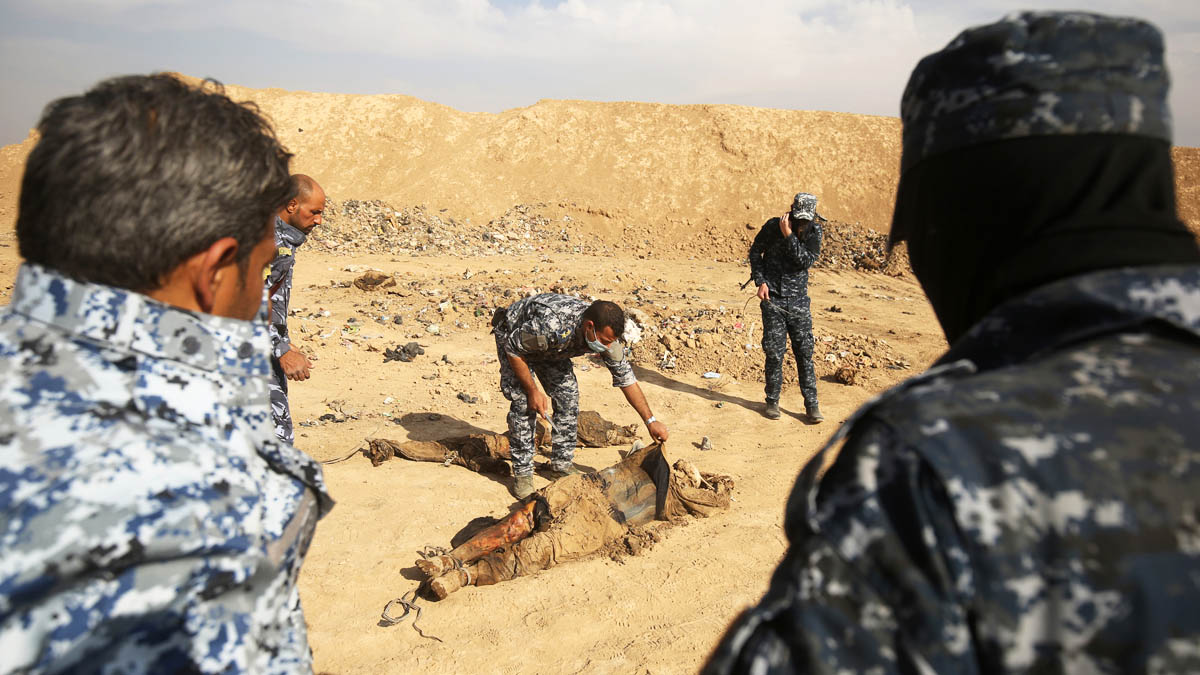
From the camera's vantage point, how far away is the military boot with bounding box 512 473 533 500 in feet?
17.4

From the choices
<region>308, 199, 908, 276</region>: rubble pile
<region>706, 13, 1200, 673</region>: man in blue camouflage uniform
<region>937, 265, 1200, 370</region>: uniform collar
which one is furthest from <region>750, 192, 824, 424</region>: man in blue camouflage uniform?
<region>308, 199, 908, 276</region>: rubble pile

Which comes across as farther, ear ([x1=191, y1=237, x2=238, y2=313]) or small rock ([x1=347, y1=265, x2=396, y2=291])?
small rock ([x1=347, y1=265, x2=396, y2=291])

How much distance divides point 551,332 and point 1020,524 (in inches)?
168

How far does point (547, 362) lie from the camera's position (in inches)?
208

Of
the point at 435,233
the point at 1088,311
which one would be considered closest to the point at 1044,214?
the point at 1088,311

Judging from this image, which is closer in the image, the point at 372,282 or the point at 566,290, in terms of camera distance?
the point at 372,282

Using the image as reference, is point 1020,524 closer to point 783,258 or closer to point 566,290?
point 783,258

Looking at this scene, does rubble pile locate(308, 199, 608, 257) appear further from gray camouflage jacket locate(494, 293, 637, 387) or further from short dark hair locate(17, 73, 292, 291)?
short dark hair locate(17, 73, 292, 291)

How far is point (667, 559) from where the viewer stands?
14.4 feet

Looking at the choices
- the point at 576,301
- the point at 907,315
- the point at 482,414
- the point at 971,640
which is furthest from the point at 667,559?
the point at 907,315

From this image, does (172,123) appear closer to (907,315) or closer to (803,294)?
(803,294)

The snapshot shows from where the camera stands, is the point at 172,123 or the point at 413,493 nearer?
the point at 172,123

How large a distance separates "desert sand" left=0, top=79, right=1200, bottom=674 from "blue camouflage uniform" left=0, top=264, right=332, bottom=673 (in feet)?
7.94

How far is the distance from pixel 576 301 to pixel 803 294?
2898 millimetres
